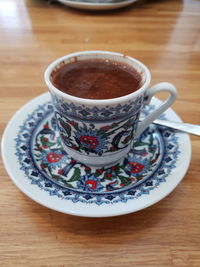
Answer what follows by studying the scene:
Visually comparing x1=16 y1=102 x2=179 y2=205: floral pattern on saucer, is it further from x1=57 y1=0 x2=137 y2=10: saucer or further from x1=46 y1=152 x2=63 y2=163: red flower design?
x1=57 y1=0 x2=137 y2=10: saucer

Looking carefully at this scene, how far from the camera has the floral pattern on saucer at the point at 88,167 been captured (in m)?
0.51

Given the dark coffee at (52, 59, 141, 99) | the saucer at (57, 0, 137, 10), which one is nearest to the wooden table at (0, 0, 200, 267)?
the saucer at (57, 0, 137, 10)

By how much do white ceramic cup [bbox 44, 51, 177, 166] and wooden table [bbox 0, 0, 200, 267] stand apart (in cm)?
15

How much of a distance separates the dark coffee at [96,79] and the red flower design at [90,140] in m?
0.09

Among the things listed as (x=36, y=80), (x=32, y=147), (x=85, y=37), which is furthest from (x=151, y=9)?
(x=32, y=147)

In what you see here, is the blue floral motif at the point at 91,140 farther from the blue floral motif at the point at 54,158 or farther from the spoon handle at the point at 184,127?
the spoon handle at the point at 184,127

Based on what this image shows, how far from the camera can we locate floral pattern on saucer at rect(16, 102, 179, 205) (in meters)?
0.51

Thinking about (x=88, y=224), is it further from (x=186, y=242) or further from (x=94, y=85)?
A: (x=94, y=85)

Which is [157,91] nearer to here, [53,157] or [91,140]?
[91,140]

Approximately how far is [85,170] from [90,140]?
90 mm

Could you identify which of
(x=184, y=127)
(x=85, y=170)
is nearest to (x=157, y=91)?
(x=184, y=127)

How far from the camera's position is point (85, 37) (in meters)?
1.29

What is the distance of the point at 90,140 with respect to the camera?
1.83 feet

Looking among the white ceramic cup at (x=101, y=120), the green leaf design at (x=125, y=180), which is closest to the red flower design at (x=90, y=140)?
the white ceramic cup at (x=101, y=120)
